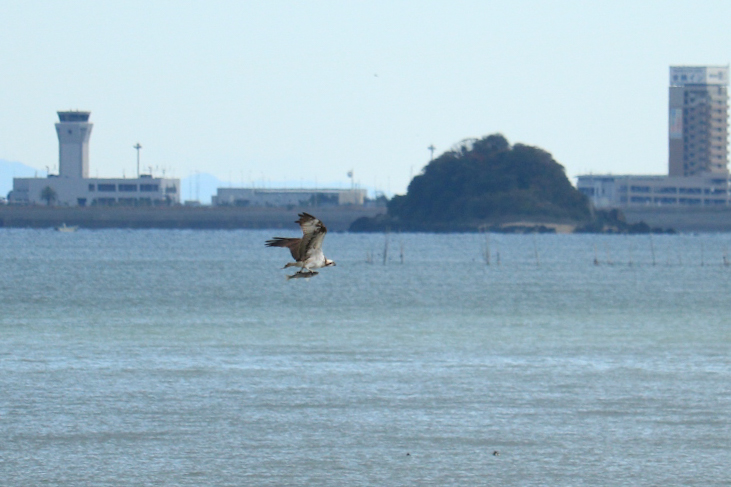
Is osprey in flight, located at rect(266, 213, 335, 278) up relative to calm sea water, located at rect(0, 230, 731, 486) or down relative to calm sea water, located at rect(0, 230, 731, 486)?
up

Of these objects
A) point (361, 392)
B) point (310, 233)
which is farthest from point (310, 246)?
point (361, 392)

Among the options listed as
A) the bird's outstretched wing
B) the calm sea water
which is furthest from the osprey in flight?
the calm sea water

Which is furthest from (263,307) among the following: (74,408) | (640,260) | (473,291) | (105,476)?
(640,260)

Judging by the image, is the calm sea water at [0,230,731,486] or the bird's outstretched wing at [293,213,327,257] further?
the calm sea water at [0,230,731,486]

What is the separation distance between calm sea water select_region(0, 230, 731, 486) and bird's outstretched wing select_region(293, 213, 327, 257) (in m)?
15.3

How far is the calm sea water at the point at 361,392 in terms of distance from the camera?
2997cm

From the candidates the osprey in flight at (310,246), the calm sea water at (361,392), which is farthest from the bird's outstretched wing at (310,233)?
the calm sea water at (361,392)

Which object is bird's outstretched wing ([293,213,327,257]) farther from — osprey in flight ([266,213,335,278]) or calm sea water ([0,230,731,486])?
calm sea water ([0,230,731,486])

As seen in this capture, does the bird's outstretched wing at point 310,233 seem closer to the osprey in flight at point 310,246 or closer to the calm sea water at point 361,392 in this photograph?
the osprey in flight at point 310,246

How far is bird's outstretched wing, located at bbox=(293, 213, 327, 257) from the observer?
1409 centimetres

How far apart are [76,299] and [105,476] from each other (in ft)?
189

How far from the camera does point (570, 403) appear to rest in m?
37.7

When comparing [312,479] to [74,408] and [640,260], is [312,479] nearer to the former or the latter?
[74,408]

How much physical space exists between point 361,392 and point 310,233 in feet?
82.3
